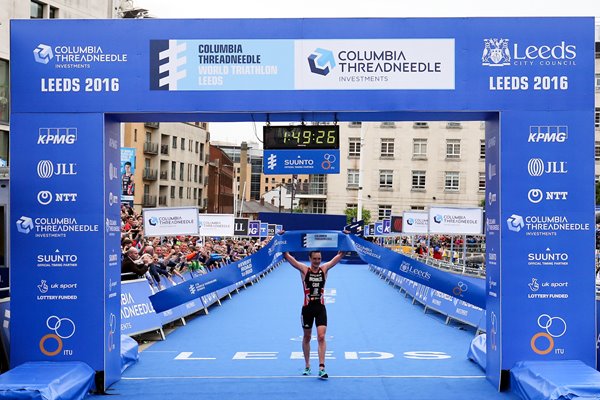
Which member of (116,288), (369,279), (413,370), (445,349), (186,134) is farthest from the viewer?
(186,134)

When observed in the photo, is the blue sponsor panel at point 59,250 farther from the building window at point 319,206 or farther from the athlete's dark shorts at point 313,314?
the building window at point 319,206

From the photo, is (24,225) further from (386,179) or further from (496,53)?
(386,179)

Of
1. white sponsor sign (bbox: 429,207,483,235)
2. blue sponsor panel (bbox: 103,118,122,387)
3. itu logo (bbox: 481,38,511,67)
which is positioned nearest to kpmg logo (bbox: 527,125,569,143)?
itu logo (bbox: 481,38,511,67)

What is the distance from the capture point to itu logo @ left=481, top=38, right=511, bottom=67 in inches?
368

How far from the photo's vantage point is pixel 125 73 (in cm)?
948

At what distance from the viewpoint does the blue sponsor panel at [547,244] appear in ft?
30.5

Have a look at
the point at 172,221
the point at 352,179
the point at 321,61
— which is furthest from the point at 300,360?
the point at 352,179

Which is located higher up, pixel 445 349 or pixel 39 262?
pixel 39 262

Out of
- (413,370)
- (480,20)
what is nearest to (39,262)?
(413,370)

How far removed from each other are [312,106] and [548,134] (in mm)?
2933

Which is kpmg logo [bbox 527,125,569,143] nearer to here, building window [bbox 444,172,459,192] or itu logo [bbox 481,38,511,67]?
itu logo [bbox 481,38,511,67]

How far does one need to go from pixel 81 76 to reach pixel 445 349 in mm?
7624

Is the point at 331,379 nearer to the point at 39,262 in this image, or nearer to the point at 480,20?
the point at 39,262

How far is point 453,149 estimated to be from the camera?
6688 cm
